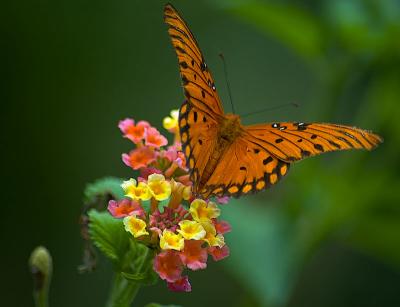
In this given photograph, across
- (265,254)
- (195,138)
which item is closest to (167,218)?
(195,138)

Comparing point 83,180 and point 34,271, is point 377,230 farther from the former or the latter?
point 83,180

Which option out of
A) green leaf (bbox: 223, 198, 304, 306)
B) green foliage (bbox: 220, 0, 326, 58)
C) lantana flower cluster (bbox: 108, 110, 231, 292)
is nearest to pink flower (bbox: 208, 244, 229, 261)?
lantana flower cluster (bbox: 108, 110, 231, 292)

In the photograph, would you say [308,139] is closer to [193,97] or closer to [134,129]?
[193,97]

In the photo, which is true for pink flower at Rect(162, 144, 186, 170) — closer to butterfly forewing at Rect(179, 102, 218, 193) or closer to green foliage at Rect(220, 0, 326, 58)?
butterfly forewing at Rect(179, 102, 218, 193)

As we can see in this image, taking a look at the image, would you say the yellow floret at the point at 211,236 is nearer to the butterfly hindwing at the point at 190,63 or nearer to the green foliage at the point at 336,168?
the butterfly hindwing at the point at 190,63

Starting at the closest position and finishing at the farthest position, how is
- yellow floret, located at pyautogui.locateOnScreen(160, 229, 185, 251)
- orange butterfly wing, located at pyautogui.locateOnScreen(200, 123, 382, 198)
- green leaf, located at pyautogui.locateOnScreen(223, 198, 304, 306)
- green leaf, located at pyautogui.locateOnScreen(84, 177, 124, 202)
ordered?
1. yellow floret, located at pyautogui.locateOnScreen(160, 229, 185, 251)
2. orange butterfly wing, located at pyautogui.locateOnScreen(200, 123, 382, 198)
3. green leaf, located at pyautogui.locateOnScreen(84, 177, 124, 202)
4. green leaf, located at pyautogui.locateOnScreen(223, 198, 304, 306)

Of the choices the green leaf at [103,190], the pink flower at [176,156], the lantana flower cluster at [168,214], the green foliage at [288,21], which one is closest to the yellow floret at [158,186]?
the lantana flower cluster at [168,214]
